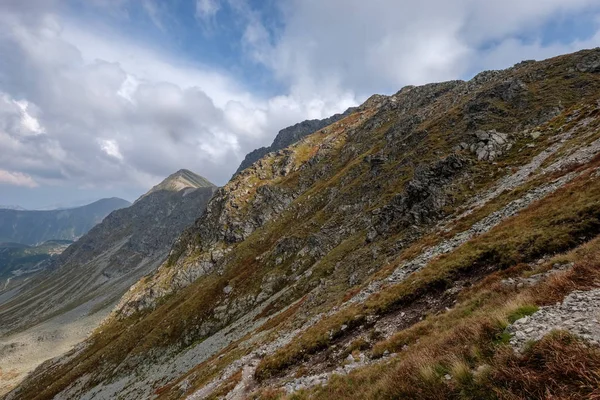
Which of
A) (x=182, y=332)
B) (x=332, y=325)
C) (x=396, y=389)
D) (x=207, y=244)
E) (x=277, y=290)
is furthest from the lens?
(x=207, y=244)

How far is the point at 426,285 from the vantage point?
83.9 feet

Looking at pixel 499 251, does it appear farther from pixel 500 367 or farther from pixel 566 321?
pixel 500 367

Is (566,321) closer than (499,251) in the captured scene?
Yes

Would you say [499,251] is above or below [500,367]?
below

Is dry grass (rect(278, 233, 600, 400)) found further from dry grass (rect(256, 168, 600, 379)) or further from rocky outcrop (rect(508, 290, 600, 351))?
dry grass (rect(256, 168, 600, 379))

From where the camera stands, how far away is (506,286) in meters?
18.2

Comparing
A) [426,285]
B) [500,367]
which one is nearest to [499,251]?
[426,285]

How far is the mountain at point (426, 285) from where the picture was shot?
9883 mm

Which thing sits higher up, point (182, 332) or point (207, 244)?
point (207, 244)

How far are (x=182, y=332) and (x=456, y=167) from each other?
307 feet

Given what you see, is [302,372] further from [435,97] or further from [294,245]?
[435,97]

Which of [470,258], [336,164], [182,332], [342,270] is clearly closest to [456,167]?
[342,270]

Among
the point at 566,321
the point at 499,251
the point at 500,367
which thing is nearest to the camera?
the point at 500,367

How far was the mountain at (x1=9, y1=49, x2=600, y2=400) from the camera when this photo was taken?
9883 mm
